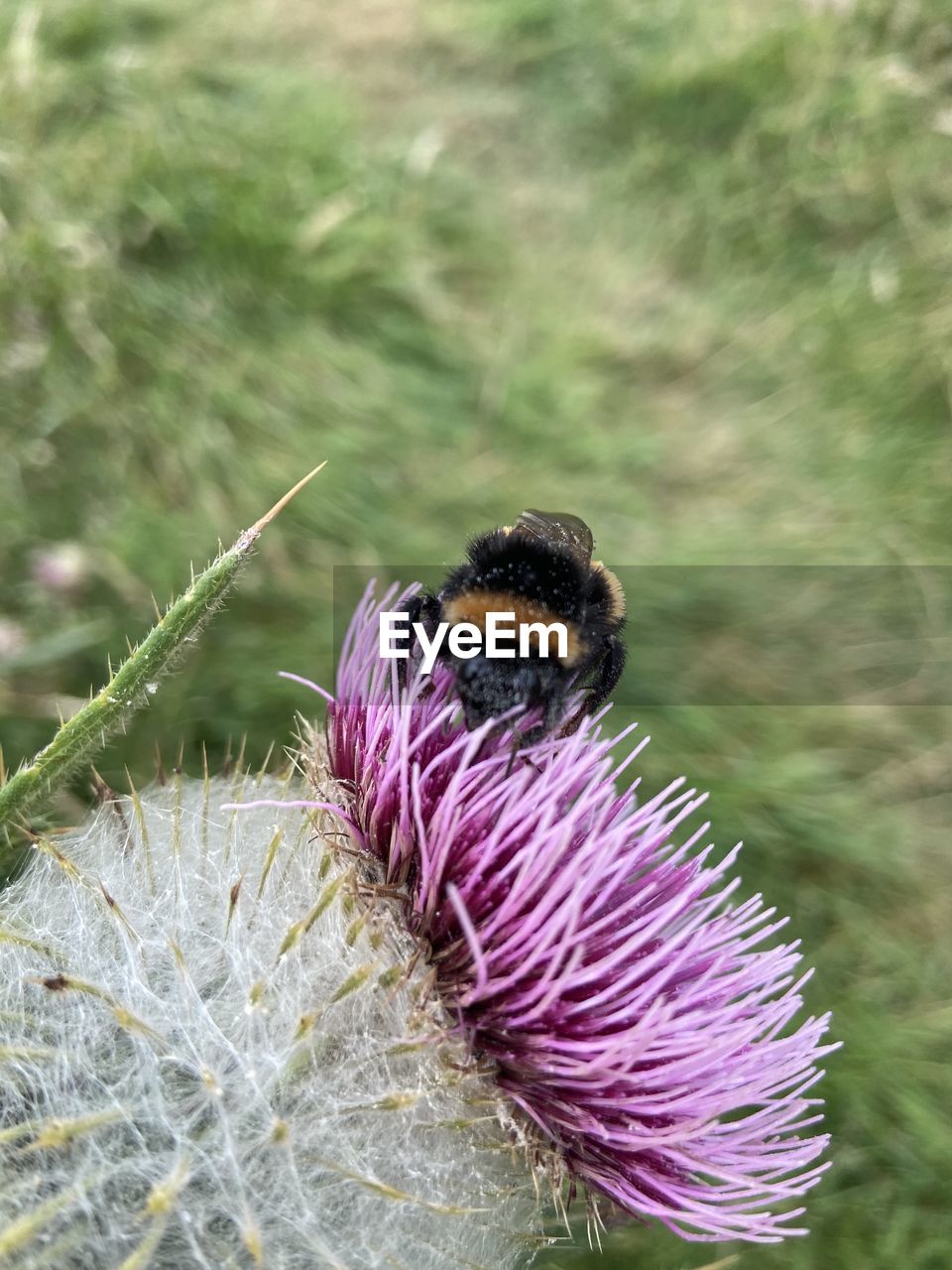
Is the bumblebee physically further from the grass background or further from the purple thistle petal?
the grass background

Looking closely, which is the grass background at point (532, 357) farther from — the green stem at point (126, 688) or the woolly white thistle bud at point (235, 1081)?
the green stem at point (126, 688)

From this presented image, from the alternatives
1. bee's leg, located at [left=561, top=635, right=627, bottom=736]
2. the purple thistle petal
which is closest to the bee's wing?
bee's leg, located at [left=561, top=635, right=627, bottom=736]

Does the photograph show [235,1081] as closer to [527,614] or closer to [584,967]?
[584,967]

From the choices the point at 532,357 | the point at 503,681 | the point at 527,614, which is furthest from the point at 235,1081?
the point at 532,357

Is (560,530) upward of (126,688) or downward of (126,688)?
upward

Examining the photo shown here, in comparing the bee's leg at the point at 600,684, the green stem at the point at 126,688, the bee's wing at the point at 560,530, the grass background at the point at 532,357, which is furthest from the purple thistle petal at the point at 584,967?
the grass background at the point at 532,357

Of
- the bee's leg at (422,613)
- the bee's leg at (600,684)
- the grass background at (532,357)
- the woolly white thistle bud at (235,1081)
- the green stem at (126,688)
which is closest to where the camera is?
the woolly white thistle bud at (235,1081)
